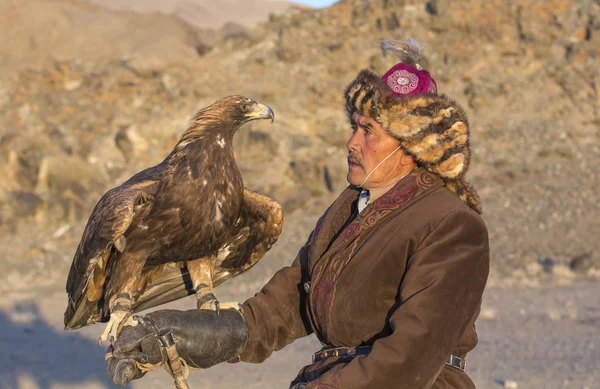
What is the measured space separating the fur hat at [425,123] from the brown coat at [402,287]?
0.09 m

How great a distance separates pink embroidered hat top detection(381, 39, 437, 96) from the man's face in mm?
163

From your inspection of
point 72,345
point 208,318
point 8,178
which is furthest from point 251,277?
point 208,318

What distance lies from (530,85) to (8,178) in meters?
11.7

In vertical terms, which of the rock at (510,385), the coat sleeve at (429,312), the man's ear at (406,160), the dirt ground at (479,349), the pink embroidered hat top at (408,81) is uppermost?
the pink embroidered hat top at (408,81)

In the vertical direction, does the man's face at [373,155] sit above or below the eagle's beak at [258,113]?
above

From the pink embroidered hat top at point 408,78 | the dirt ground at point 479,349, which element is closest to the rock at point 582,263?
the dirt ground at point 479,349

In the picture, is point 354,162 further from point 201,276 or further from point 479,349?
point 479,349

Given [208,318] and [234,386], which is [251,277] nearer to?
[234,386]

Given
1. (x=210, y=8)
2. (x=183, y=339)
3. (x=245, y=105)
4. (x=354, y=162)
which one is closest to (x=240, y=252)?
(x=245, y=105)

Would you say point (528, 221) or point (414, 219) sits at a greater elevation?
point (414, 219)

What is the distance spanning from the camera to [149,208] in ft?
14.6

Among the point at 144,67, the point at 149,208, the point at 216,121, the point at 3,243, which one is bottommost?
the point at 3,243

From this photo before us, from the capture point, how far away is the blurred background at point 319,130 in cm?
1451

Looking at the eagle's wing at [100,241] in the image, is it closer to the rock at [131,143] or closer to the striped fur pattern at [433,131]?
the striped fur pattern at [433,131]
